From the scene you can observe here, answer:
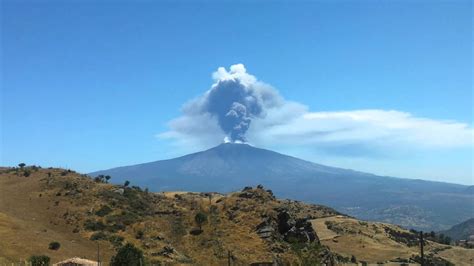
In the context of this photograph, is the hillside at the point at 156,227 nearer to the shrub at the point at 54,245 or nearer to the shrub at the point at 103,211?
the shrub at the point at 103,211

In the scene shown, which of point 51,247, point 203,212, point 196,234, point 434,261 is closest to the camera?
point 51,247

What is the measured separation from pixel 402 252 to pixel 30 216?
2727 inches

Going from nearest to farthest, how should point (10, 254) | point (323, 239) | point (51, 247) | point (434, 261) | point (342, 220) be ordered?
point (10, 254)
point (51, 247)
point (434, 261)
point (323, 239)
point (342, 220)

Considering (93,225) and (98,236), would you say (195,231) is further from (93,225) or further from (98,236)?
(93,225)

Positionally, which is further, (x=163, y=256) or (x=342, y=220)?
(x=342, y=220)

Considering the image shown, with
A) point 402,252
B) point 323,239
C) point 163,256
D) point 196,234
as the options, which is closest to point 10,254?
point 163,256

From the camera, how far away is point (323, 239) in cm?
11275

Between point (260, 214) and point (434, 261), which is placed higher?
point (260, 214)

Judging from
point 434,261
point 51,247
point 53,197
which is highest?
point 53,197

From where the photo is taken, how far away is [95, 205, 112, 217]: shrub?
297 feet

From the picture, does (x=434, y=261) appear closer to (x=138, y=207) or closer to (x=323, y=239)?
(x=323, y=239)

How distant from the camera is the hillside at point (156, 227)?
7606cm

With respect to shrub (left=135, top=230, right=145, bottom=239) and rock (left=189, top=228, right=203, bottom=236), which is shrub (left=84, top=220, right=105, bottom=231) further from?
rock (left=189, top=228, right=203, bottom=236)

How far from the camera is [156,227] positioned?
8762 centimetres
